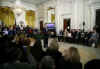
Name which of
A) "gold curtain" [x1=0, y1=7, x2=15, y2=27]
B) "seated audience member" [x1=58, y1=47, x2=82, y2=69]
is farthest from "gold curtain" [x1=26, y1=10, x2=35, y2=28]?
"seated audience member" [x1=58, y1=47, x2=82, y2=69]

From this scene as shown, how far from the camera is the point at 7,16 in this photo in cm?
1842

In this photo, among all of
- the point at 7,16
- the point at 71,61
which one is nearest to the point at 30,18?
the point at 7,16

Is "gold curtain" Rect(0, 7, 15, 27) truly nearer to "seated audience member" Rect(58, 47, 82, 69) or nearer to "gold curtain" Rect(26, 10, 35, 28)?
"gold curtain" Rect(26, 10, 35, 28)

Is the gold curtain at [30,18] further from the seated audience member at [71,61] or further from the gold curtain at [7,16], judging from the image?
the seated audience member at [71,61]

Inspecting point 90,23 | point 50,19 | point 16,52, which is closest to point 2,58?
point 16,52

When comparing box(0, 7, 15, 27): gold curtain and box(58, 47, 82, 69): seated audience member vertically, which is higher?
box(0, 7, 15, 27): gold curtain

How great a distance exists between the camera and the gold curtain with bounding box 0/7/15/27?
18047mm

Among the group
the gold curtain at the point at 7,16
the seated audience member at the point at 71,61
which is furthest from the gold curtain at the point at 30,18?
the seated audience member at the point at 71,61

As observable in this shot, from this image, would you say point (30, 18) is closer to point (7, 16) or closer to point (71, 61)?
point (7, 16)

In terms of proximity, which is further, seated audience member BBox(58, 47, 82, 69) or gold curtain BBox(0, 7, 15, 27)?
gold curtain BBox(0, 7, 15, 27)

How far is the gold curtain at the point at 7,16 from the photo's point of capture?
59.2 ft

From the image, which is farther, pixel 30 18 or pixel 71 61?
pixel 30 18

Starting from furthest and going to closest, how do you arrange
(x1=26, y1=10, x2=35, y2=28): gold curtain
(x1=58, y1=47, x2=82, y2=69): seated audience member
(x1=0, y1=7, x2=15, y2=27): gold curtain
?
(x1=26, y1=10, x2=35, y2=28): gold curtain → (x1=0, y1=7, x2=15, y2=27): gold curtain → (x1=58, y1=47, x2=82, y2=69): seated audience member

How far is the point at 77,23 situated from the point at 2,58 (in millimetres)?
10572
